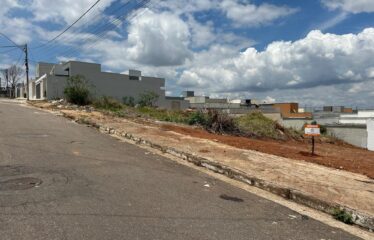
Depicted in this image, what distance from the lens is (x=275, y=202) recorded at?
7797 mm

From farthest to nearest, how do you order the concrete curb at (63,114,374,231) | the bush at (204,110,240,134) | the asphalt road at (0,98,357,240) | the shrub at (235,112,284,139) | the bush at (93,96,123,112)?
1. the bush at (93,96,123,112)
2. the shrub at (235,112,284,139)
3. the bush at (204,110,240,134)
4. the concrete curb at (63,114,374,231)
5. the asphalt road at (0,98,357,240)

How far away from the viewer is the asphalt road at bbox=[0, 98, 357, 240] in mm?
5605

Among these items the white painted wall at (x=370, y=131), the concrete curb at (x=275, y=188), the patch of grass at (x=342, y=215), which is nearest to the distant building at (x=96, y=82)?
the white painted wall at (x=370, y=131)

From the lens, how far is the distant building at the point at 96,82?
58.8 meters

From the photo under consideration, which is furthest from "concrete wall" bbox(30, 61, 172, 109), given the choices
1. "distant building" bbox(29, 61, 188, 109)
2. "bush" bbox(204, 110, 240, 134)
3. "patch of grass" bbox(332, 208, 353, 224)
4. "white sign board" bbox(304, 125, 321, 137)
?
"patch of grass" bbox(332, 208, 353, 224)

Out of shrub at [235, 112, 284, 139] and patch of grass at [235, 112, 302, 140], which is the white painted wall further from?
shrub at [235, 112, 284, 139]

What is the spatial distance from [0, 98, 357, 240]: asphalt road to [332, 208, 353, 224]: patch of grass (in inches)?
21.1

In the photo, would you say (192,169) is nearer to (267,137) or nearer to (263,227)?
(263,227)

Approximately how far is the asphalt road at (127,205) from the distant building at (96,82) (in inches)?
1895

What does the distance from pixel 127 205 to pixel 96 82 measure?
60.3 m

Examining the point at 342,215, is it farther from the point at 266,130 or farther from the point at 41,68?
the point at 41,68

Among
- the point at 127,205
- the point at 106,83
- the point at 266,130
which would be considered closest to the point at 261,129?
the point at 266,130

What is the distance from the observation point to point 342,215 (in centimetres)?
688

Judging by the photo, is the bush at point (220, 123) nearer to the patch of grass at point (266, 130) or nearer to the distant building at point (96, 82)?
the patch of grass at point (266, 130)
